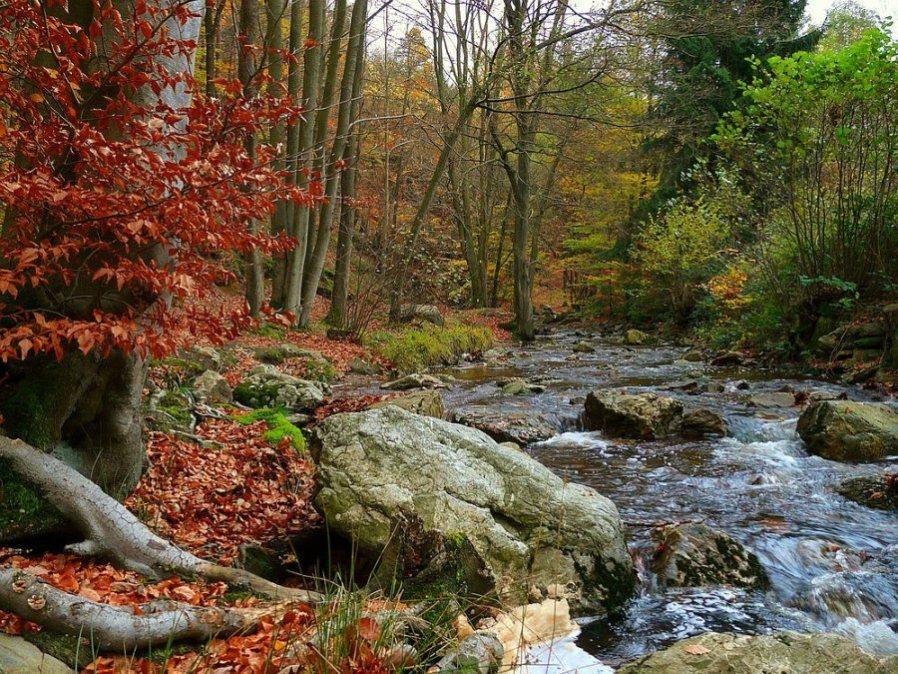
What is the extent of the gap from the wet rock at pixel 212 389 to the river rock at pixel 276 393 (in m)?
0.36

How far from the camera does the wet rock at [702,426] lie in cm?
866

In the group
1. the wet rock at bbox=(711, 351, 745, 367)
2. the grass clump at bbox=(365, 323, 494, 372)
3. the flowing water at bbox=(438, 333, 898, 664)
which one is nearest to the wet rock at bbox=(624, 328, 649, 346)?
the grass clump at bbox=(365, 323, 494, 372)

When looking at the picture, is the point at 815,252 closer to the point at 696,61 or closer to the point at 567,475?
the point at 567,475

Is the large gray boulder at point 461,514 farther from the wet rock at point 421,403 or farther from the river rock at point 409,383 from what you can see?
the river rock at point 409,383

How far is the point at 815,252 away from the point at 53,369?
13.3 metres

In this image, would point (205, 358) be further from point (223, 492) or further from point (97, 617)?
point (97, 617)

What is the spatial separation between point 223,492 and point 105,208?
2.79 m

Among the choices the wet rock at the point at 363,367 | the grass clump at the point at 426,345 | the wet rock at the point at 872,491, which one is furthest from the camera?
the grass clump at the point at 426,345

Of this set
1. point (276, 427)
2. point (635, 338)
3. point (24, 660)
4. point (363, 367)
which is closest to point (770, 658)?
point (24, 660)

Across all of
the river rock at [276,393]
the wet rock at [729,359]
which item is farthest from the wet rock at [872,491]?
the wet rock at [729,359]

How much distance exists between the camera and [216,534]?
15.0 feet

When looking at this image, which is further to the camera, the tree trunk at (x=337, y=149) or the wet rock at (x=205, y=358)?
the tree trunk at (x=337, y=149)

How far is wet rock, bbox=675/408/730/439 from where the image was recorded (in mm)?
8664

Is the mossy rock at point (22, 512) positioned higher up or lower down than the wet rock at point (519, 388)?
higher up
